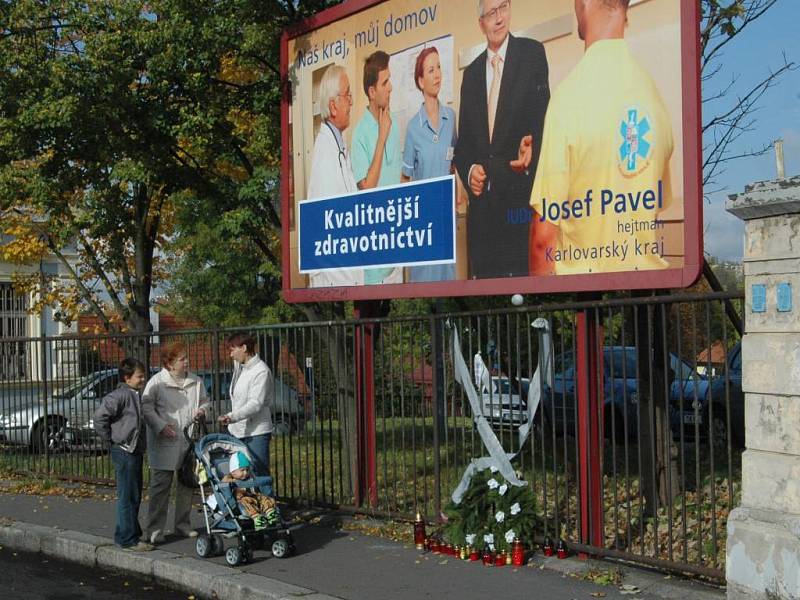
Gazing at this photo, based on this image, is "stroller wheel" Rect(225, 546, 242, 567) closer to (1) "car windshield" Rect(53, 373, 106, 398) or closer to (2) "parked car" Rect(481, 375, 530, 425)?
(2) "parked car" Rect(481, 375, 530, 425)

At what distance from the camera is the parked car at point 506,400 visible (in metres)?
8.41

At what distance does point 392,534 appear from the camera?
942 centimetres

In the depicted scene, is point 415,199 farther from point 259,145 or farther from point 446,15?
point 259,145

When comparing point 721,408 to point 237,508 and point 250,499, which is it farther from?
point 237,508

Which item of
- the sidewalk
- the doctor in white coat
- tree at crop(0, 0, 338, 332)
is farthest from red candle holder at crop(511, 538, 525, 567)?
tree at crop(0, 0, 338, 332)

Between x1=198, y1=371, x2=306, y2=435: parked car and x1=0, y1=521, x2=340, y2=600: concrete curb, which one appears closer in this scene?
x1=0, y1=521, x2=340, y2=600: concrete curb

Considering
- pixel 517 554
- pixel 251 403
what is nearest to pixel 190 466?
pixel 251 403

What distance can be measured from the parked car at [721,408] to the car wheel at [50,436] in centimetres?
784

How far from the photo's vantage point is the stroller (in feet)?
28.0

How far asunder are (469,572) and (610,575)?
108cm

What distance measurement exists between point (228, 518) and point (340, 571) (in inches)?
45.4

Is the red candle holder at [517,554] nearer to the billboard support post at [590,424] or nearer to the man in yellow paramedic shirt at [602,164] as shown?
the billboard support post at [590,424]

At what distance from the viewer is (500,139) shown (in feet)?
29.2

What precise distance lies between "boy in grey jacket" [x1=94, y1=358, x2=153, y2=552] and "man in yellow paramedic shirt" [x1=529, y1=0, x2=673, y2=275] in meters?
3.66
